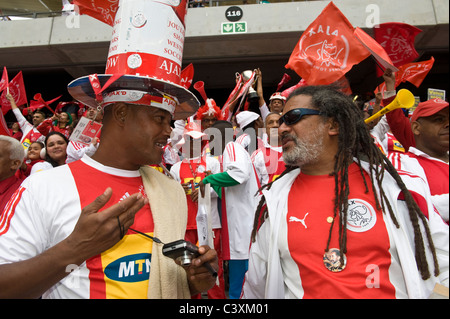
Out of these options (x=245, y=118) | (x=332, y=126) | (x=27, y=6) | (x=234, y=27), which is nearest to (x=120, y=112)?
(x=332, y=126)

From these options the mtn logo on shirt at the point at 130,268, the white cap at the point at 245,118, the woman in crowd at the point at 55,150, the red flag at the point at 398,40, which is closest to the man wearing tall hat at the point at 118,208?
the mtn logo on shirt at the point at 130,268

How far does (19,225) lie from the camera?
1441 millimetres

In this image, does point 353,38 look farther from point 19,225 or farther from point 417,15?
point 417,15

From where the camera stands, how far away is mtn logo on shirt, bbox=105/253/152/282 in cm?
153

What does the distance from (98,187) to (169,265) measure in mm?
517

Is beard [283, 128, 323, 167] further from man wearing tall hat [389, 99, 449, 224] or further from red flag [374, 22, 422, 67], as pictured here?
red flag [374, 22, 422, 67]

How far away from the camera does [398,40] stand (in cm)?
351

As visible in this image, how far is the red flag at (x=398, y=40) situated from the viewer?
3.46 metres

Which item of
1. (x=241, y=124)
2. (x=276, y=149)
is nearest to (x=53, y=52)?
(x=241, y=124)

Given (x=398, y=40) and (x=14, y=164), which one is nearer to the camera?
(x=14, y=164)

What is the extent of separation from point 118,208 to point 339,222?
1057 mm

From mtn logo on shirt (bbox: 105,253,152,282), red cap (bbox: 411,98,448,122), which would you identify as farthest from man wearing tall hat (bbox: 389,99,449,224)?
mtn logo on shirt (bbox: 105,253,152,282)

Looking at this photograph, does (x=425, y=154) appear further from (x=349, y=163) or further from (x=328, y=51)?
(x=328, y=51)

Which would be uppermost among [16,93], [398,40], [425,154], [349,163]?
[16,93]
